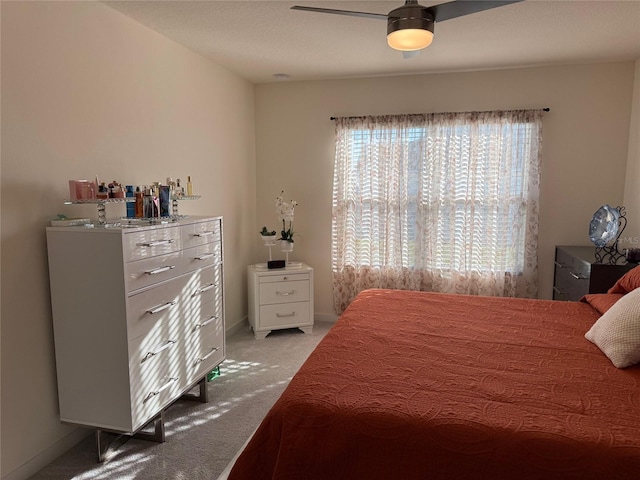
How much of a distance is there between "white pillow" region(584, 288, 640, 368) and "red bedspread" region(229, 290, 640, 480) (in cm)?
5

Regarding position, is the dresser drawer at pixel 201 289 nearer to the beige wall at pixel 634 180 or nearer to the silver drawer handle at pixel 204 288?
the silver drawer handle at pixel 204 288

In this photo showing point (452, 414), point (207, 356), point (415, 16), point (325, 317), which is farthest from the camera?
point (325, 317)

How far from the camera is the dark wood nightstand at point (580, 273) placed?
3111 mm

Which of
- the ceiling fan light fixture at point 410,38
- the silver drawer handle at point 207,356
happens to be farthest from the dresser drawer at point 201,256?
the ceiling fan light fixture at point 410,38

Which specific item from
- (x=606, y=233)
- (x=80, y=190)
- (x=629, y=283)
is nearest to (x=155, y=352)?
(x=80, y=190)

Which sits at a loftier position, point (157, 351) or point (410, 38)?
point (410, 38)

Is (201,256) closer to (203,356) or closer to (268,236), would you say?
(203,356)

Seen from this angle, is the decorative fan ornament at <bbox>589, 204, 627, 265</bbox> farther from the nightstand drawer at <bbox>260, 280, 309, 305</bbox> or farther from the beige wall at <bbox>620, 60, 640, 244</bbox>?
the nightstand drawer at <bbox>260, 280, 309, 305</bbox>

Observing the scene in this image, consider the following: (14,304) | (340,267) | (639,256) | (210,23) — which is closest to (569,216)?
(639,256)

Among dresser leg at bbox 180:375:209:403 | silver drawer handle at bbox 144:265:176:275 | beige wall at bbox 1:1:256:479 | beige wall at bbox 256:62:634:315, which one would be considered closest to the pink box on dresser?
beige wall at bbox 1:1:256:479

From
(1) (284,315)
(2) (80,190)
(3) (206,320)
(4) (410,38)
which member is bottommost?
(1) (284,315)

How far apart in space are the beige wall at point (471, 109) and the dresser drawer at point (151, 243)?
7.41ft

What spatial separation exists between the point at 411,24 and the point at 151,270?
1.78 metres

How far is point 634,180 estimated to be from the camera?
12.2 ft
